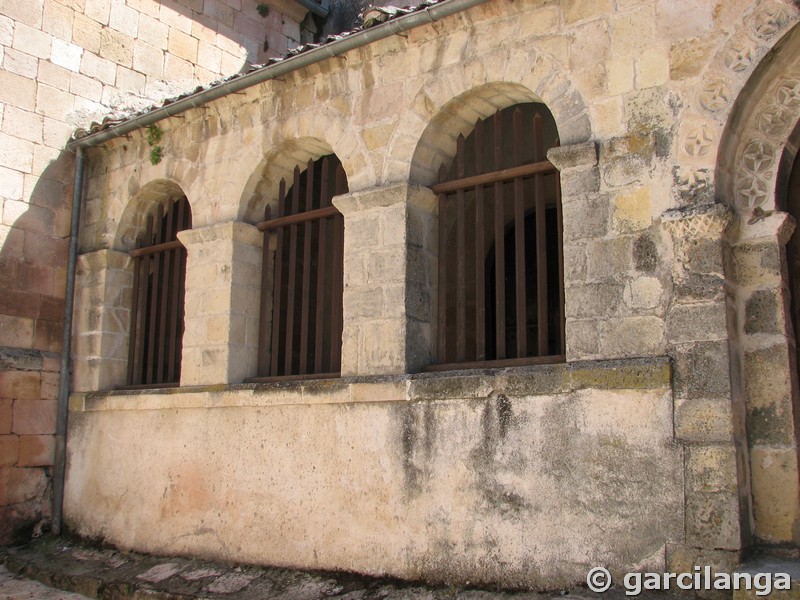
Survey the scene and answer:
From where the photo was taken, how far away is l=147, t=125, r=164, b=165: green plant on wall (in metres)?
6.72

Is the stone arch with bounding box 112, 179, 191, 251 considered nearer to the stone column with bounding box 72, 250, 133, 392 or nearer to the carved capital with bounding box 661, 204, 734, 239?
the stone column with bounding box 72, 250, 133, 392

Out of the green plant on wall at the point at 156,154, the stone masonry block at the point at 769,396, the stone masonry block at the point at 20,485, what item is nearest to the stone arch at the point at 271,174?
the green plant on wall at the point at 156,154

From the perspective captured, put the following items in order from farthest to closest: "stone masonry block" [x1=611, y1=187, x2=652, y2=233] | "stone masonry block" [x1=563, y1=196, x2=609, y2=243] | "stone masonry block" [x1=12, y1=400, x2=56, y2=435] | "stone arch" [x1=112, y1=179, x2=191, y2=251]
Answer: "stone arch" [x1=112, y1=179, x2=191, y2=251] → "stone masonry block" [x1=12, y1=400, x2=56, y2=435] → "stone masonry block" [x1=563, y1=196, x2=609, y2=243] → "stone masonry block" [x1=611, y1=187, x2=652, y2=233]

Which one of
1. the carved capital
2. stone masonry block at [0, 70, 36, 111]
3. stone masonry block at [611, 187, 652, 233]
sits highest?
stone masonry block at [0, 70, 36, 111]

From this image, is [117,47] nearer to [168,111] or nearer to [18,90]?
[18,90]

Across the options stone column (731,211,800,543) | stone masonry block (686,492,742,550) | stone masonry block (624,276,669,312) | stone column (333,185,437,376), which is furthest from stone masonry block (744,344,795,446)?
stone column (333,185,437,376)

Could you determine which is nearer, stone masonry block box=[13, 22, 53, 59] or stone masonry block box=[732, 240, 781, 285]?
stone masonry block box=[732, 240, 781, 285]

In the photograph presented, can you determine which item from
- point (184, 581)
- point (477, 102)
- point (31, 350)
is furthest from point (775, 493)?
point (31, 350)

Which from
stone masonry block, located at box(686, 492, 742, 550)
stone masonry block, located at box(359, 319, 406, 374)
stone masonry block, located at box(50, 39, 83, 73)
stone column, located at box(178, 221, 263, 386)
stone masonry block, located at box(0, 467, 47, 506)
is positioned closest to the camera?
stone masonry block, located at box(686, 492, 742, 550)

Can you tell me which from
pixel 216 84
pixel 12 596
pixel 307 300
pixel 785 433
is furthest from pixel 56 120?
pixel 785 433

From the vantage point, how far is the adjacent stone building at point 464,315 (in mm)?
3818

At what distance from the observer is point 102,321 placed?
22.6 feet

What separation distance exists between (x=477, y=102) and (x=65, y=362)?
4.29 metres

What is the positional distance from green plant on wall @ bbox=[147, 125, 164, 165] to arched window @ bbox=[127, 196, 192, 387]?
397mm
